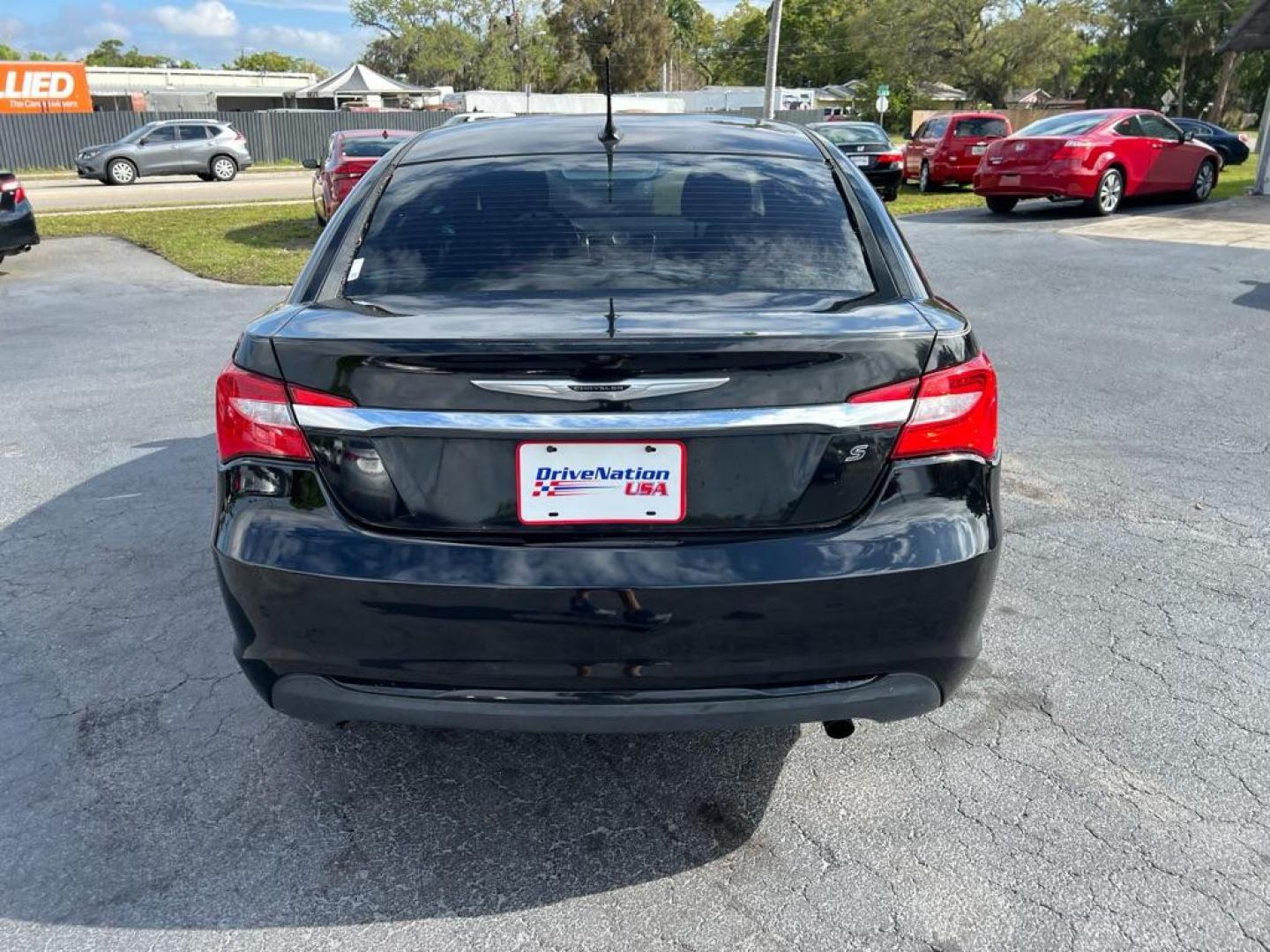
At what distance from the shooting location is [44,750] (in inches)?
114

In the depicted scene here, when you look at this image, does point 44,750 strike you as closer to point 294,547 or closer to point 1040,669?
point 294,547

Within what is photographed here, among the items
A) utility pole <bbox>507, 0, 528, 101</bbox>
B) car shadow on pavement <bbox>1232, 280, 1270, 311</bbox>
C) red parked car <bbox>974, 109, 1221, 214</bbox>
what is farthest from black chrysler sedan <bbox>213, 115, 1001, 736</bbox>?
utility pole <bbox>507, 0, 528, 101</bbox>

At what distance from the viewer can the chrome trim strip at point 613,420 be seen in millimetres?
2113

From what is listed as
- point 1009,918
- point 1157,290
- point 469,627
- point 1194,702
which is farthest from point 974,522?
point 1157,290

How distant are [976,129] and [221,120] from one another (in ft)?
99.1

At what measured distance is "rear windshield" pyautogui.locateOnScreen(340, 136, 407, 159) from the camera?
13883mm

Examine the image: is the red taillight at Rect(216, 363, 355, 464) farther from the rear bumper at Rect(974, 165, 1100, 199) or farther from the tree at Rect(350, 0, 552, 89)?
the tree at Rect(350, 0, 552, 89)

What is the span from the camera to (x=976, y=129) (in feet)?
66.9

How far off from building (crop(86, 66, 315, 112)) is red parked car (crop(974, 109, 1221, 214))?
171 ft

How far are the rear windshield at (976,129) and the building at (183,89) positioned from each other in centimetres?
4769

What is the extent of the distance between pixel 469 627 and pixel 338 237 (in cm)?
129

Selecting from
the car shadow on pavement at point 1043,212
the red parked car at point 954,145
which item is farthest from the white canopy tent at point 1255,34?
the red parked car at point 954,145

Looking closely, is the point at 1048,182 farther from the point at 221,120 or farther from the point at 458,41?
the point at 458,41

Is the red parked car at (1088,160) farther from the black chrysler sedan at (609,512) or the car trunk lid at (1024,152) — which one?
the black chrysler sedan at (609,512)
